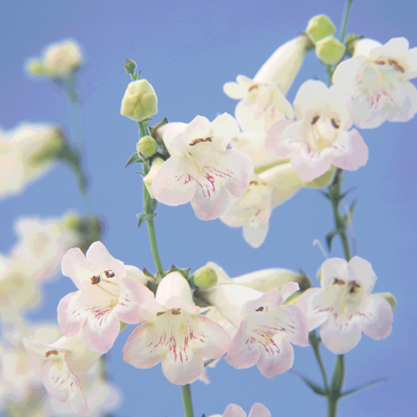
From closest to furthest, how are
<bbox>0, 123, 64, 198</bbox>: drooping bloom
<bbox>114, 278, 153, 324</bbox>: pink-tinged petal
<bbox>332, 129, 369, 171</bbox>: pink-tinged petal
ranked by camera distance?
<bbox>114, 278, 153, 324</bbox>: pink-tinged petal < <bbox>332, 129, 369, 171</bbox>: pink-tinged petal < <bbox>0, 123, 64, 198</bbox>: drooping bloom

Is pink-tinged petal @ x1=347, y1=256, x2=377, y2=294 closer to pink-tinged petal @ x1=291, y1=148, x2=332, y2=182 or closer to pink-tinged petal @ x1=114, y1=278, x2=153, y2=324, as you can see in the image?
pink-tinged petal @ x1=291, y1=148, x2=332, y2=182

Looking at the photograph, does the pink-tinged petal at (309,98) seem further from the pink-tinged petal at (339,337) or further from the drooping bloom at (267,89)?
the pink-tinged petal at (339,337)

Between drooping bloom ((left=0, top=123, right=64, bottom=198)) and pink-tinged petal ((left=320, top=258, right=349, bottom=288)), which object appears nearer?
pink-tinged petal ((left=320, top=258, right=349, bottom=288))

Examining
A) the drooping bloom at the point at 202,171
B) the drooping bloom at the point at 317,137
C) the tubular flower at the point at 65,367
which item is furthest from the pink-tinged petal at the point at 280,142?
the tubular flower at the point at 65,367

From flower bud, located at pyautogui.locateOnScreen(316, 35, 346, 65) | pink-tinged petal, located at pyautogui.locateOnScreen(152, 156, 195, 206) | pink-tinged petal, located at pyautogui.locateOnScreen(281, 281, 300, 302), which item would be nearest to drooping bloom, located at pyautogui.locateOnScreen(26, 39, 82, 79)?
flower bud, located at pyautogui.locateOnScreen(316, 35, 346, 65)

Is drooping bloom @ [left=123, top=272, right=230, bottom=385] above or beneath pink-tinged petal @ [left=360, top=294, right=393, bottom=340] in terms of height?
beneath

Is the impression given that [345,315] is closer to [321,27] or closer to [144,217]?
[144,217]

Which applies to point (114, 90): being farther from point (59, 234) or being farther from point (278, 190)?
point (278, 190)

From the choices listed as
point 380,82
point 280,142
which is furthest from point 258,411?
point 380,82
